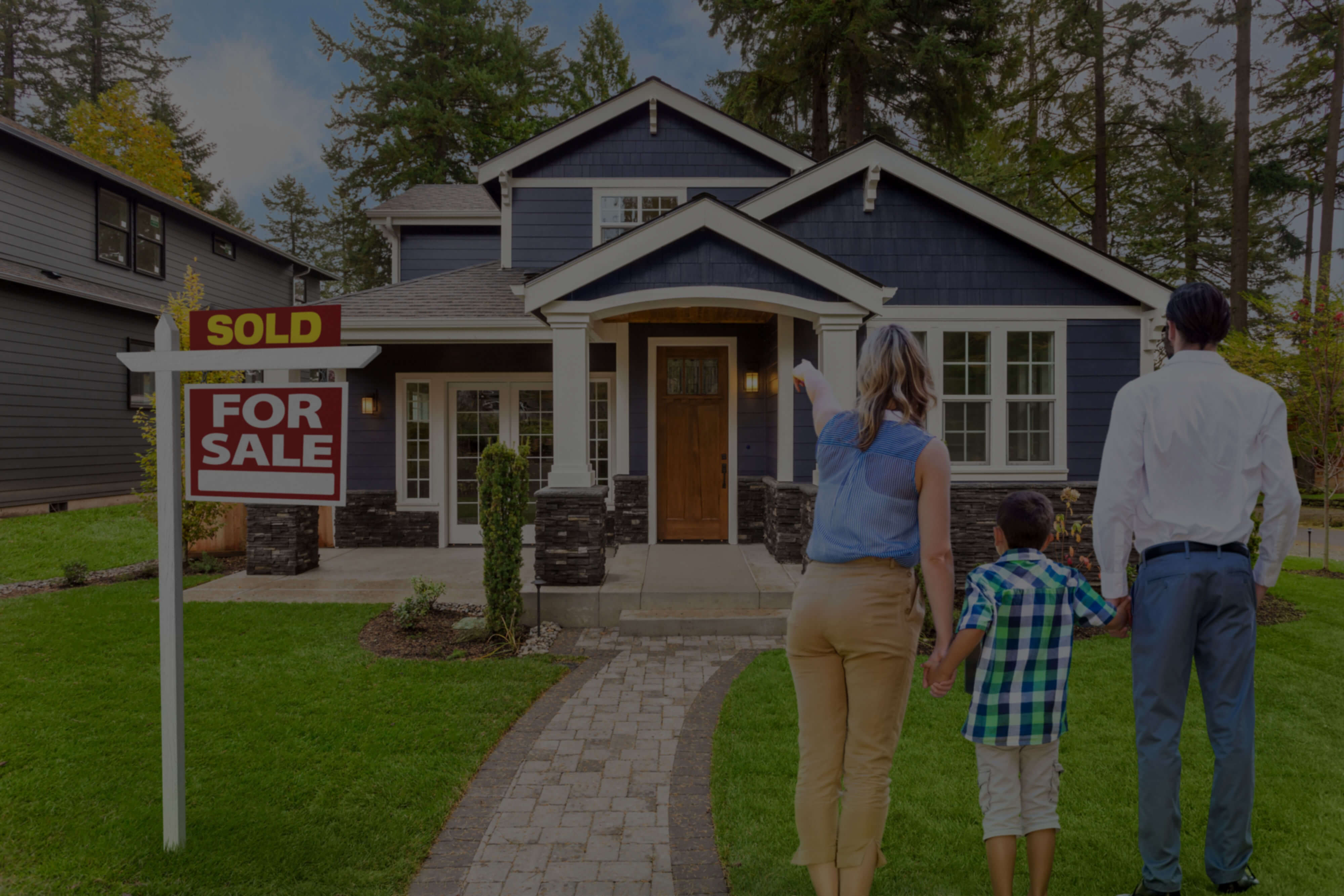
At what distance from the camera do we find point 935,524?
1976 millimetres

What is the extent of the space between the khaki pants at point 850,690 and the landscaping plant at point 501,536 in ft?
12.3

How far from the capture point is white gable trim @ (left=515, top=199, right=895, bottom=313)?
6.31m

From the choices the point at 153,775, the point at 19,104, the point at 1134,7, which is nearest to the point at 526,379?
the point at 153,775

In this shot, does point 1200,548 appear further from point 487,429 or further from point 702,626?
point 487,429

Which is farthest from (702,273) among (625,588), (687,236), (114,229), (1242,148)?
(114,229)

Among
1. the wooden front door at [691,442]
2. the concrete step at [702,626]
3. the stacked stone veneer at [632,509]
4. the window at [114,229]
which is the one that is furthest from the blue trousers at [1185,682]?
the window at [114,229]

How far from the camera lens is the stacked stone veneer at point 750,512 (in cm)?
845

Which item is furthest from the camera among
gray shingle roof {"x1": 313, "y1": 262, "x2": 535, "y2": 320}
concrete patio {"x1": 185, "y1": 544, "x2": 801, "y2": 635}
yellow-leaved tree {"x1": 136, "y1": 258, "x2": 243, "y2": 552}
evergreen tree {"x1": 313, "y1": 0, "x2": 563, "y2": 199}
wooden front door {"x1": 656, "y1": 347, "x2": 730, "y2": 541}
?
evergreen tree {"x1": 313, "y1": 0, "x2": 563, "y2": 199}

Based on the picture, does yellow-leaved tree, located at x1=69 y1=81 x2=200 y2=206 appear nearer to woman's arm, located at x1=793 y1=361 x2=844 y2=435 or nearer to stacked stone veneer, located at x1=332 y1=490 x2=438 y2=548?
stacked stone veneer, located at x1=332 y1=490 x2=438 y2=548

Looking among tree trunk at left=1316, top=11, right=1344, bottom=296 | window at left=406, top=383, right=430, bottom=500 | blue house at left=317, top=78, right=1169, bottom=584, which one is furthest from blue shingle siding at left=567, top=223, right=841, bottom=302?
tree trunk at left=1316, top=11, right=1344, bottom=296

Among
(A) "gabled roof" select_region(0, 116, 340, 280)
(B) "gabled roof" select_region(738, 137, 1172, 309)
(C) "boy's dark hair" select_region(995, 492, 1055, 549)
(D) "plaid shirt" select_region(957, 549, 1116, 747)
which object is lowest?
(D) "plaid shirt" select_region(957, 549, 1116, 747)

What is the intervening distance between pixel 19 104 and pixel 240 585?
23362 millimetres

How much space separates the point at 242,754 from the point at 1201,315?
4573mm

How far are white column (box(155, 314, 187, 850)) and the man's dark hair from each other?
3.57m
